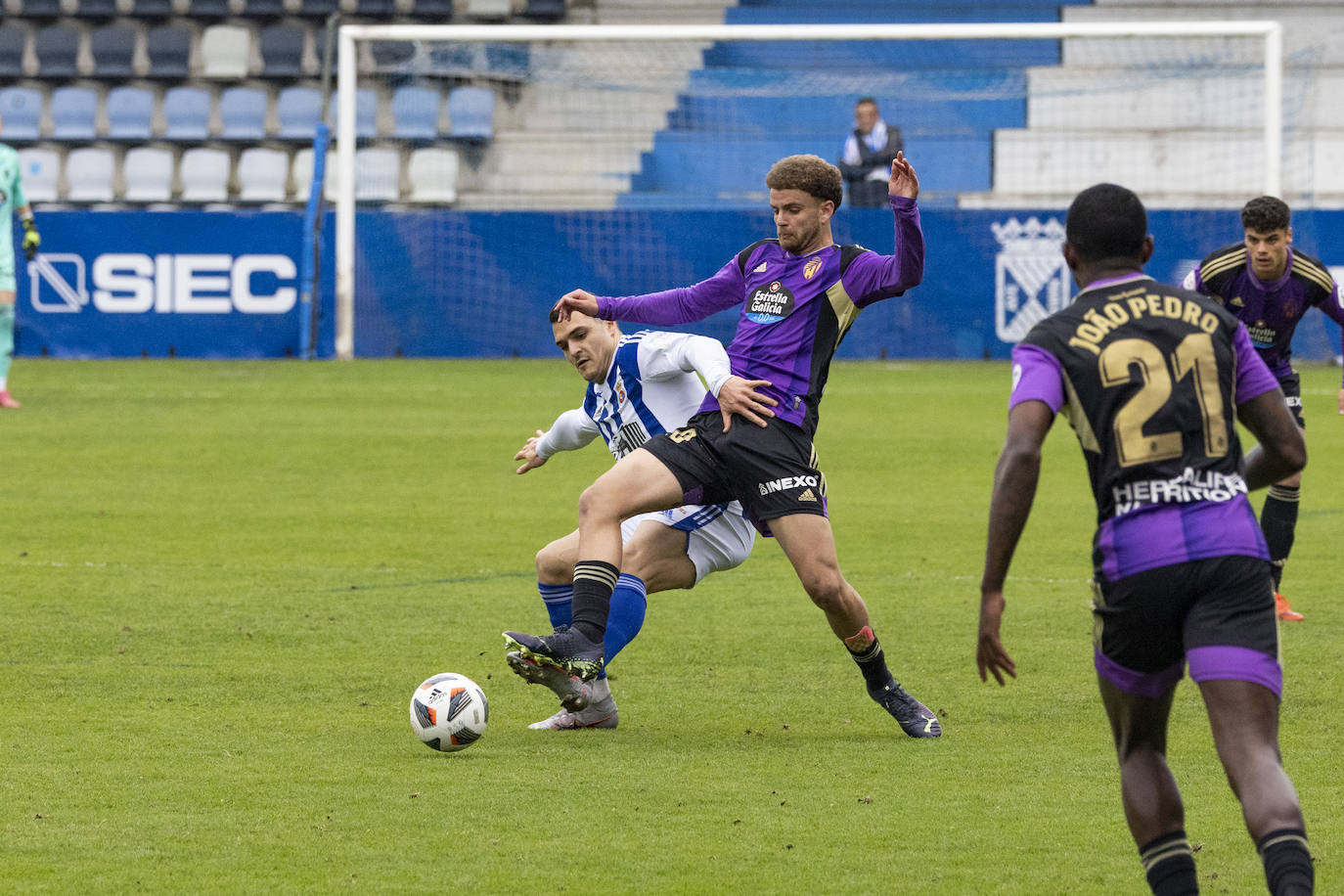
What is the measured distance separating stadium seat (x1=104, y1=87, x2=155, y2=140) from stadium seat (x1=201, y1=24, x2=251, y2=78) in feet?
3.17

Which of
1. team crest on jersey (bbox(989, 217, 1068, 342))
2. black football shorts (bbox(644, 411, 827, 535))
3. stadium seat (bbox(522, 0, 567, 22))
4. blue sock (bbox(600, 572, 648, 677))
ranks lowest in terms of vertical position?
team crest on jersey (bbox(989, 217, 1068, 342))

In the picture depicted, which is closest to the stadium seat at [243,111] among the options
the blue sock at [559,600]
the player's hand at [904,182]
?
the blue sock at [559,600]

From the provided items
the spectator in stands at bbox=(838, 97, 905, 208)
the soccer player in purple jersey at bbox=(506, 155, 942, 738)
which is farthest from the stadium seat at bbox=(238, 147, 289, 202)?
the soccer player in purple jersey at bbox=(506, 155, 942, 738)

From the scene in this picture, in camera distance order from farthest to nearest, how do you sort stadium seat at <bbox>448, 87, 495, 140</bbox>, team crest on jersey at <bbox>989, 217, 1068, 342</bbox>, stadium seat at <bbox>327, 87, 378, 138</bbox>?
stadium seat at <bbox>448, 87, 495, 140</bbox> → stadium seat at <bbox>327, 87, 378, 138</bbox> → team crest on jersey at <bbox>989, 217, 1068, 342</bbox>

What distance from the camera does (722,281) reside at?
6.39 metres

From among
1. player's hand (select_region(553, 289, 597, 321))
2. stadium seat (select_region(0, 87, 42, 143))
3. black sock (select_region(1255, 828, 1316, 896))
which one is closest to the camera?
black sock (select_region(1255, 828, 1316, 896))

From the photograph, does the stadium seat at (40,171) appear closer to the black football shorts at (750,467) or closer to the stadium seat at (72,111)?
the stadium seat at (72,111)

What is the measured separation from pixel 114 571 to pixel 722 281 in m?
3.97

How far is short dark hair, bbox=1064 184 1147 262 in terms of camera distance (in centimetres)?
372

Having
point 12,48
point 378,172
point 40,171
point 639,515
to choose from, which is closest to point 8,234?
point 378,172

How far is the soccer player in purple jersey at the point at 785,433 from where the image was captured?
18.7 feet

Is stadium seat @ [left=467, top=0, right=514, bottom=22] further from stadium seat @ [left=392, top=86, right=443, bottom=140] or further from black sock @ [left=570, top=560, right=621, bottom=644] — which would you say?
black sock @ [left=570, top=560, right=621, bottom=644]

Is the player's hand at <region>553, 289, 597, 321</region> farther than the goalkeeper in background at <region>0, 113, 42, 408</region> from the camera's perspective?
No

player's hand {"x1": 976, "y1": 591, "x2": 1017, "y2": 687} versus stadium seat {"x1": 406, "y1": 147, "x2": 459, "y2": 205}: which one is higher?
player's hand {"x1": 976, "y1": 591, "x2": 1017, "y2": 687}
